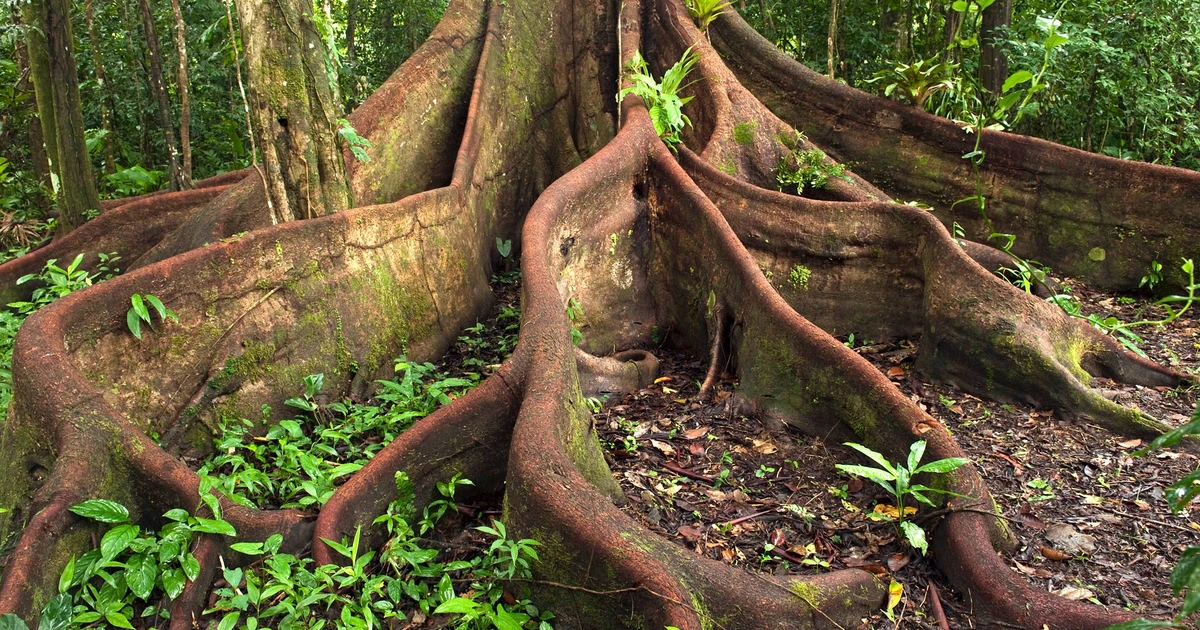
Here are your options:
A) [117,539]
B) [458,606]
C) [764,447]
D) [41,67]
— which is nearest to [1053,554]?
[764,447]

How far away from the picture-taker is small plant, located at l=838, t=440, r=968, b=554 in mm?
3600

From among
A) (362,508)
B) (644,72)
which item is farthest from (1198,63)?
(362,508)

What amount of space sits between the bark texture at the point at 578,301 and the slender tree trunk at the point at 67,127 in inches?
22.5

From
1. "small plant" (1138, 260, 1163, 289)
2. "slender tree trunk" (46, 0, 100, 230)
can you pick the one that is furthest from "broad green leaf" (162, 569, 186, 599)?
"small plant" (1138, 260, 1163, 289)

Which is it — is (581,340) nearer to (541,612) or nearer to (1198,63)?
(541,612)

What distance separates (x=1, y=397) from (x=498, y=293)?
352 centimetres

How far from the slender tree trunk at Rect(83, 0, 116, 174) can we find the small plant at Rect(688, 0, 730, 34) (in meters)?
6.59

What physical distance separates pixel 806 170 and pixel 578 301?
2.31m

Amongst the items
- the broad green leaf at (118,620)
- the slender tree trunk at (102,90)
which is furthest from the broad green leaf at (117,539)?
the slender tree trunk at (102,90)

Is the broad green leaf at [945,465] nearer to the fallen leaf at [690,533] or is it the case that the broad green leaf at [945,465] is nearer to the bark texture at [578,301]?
the bark texture at [578,301]

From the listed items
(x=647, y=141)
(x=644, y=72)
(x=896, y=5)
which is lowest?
(x=647, y=141)

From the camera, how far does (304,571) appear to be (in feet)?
10.8

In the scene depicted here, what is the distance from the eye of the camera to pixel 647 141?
6.17 meters

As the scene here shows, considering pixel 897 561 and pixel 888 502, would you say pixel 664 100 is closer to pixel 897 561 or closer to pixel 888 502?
pixel 888 502
